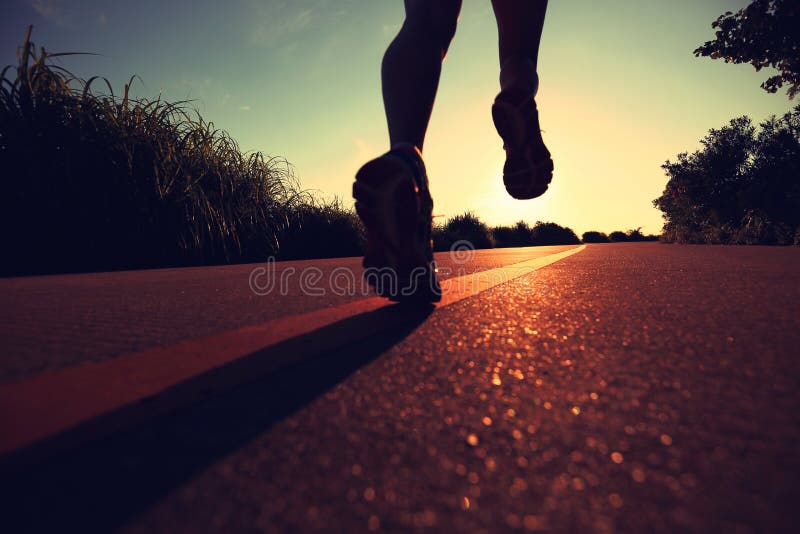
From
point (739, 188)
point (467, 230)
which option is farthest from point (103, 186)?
point (739, 188)

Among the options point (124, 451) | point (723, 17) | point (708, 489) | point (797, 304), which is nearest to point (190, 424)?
point (124, 451)

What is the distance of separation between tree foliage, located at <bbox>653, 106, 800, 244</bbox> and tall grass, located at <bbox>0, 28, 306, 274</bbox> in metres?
10.1

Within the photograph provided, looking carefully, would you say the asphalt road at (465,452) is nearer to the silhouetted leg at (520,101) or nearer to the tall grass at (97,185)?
the silhouetted leg at (520,101)

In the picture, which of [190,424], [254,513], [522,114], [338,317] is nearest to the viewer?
[254,513]

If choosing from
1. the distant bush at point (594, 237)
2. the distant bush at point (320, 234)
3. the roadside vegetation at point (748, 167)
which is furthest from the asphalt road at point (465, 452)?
the distant bush at point (594, 237)

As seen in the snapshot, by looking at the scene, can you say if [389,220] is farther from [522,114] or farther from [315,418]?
[522,114]

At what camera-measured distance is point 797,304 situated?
1.02 m

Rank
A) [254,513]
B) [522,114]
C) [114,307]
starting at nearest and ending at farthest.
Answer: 1. [254,513]
2. [114,307]
3. [522,114]

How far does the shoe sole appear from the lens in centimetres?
153

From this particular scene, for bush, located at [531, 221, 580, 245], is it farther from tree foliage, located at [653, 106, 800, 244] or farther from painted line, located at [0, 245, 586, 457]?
painted line, located at [0, 245, 586, 457]

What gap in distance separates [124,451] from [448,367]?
37 centimetres

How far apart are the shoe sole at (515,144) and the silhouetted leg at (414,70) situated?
30 cm

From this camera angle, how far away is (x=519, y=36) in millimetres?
1638

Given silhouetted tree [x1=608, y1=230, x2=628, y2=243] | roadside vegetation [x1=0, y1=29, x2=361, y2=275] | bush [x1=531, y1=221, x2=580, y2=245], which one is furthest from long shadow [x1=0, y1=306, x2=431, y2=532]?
silhouetted tree [x1=608, y1=230, x2=628, y2=243]
